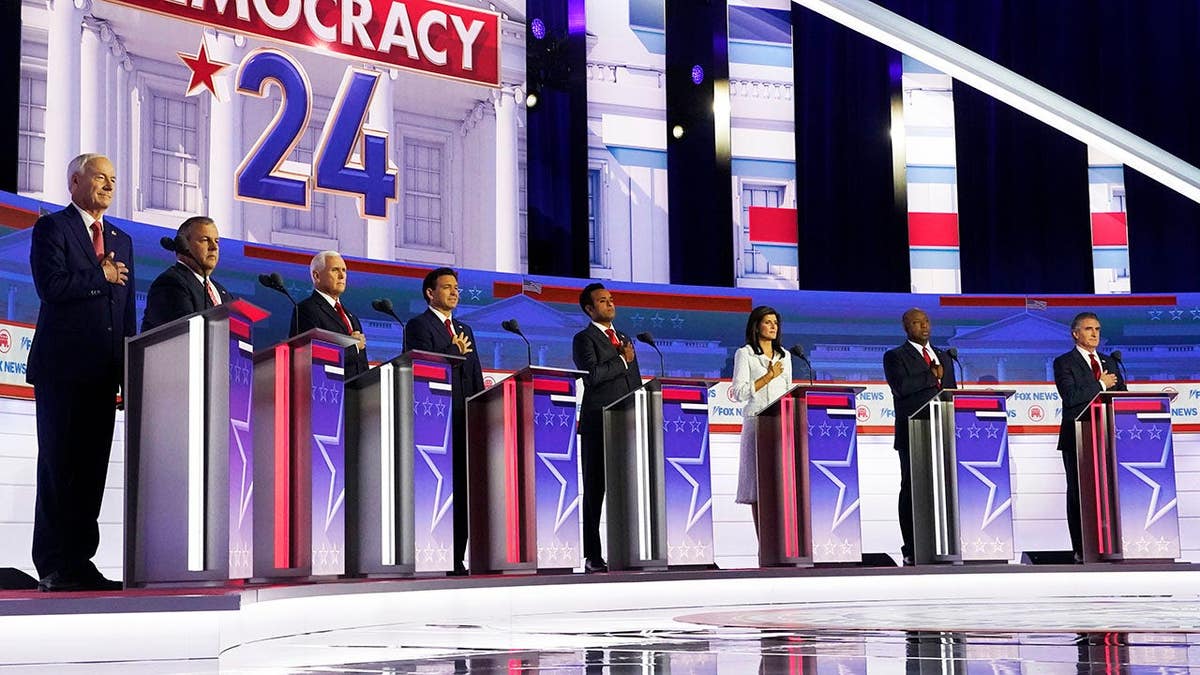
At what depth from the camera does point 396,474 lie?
17.0 ft

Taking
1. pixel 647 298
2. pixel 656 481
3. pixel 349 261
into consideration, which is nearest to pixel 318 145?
pixel 349 261

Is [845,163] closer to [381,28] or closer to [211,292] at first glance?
[381,28]

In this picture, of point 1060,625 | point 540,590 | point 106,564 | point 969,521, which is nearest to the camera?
point 1060,625

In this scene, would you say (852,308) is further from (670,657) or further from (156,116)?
(670,657)

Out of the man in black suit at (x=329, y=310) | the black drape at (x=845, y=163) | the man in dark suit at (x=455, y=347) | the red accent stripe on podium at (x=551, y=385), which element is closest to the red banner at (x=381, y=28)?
the black drape at (x=845, y=163)

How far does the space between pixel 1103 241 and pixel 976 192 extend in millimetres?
949

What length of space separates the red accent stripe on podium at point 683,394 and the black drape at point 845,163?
123 inches

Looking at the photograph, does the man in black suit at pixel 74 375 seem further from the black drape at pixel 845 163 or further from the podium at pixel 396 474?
the black drape at pixel 845 163

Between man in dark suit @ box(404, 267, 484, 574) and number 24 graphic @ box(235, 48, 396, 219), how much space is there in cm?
190

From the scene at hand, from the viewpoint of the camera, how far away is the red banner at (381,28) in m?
7.66

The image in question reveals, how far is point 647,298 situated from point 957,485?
2554mm

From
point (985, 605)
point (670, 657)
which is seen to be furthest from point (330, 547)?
point (985, 605)

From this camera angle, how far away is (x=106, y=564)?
21.2ft

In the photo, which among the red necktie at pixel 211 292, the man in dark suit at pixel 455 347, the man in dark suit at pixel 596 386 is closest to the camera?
the red necktie at pixel 211 292
